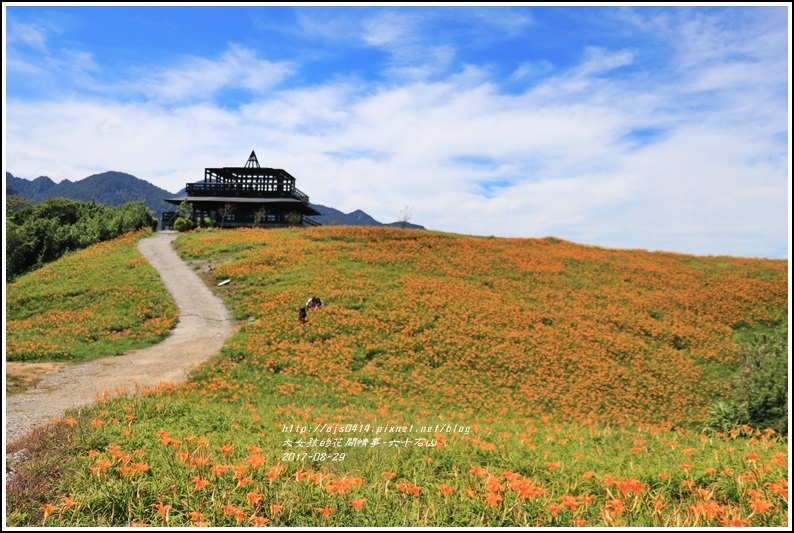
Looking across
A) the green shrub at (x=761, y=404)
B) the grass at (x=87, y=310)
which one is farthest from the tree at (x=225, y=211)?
the green shrub at (x=761, y=404)

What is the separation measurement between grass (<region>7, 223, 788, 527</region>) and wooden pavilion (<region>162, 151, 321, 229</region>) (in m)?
17.2

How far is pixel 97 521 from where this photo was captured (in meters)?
5.03

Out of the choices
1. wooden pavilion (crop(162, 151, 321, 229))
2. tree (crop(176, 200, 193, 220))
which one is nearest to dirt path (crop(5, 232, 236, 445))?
tree (crop(176, 200, 193, 220))

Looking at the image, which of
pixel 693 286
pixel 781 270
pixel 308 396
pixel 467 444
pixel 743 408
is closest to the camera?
pixel 467 444

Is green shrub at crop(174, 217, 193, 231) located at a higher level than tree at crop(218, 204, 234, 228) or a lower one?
lower

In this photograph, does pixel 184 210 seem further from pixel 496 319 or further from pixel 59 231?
pixel 496 319

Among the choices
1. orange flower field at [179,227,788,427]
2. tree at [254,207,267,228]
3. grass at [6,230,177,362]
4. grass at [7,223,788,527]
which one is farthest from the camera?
tree at [254,207,267,228]

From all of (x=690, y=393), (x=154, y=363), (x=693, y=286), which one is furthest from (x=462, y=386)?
(x=693, y=286)

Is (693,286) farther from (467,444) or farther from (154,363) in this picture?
(154,363)

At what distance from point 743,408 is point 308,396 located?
12.1m

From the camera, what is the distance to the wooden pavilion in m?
55.7

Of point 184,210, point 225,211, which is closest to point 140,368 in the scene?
point 225,211

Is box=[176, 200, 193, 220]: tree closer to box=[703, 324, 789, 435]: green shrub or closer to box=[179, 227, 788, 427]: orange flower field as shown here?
box=[179, 227, 788, 427]: orange flower field

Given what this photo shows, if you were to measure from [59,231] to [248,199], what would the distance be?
21.3 m
